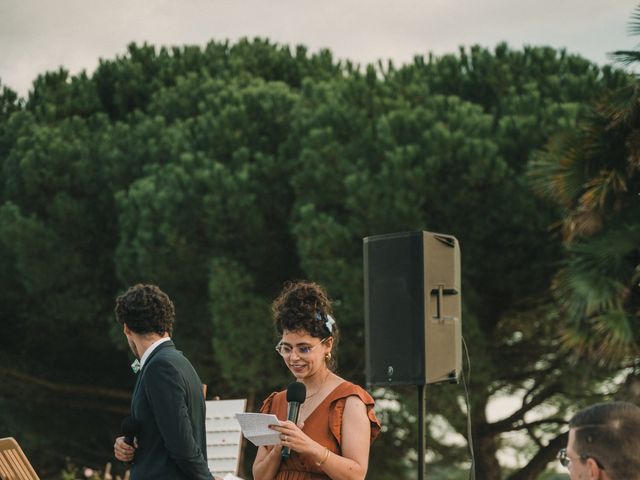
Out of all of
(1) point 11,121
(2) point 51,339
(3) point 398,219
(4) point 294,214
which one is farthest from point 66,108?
(3) point 398,219

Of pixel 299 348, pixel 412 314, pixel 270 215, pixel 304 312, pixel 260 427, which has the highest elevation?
pixel 270 215

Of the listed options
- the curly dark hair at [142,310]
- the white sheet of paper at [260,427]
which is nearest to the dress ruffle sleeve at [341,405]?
the white sheet of paper at [260,427]

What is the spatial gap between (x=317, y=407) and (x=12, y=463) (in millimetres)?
1273

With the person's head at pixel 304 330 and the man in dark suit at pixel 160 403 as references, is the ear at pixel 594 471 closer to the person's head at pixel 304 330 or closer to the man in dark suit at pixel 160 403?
the person's head at pixel 304 330

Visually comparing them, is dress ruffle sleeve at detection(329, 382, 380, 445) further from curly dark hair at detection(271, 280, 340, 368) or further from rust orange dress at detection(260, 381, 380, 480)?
curly dark hair at detection(271, 280, 340, 368)

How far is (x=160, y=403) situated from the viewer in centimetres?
382

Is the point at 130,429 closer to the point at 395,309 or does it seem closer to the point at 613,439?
the point at 395,309

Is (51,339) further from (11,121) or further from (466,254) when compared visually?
(466,254)

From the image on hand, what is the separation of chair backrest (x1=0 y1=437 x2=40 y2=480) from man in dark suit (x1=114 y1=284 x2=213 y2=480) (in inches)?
20.0

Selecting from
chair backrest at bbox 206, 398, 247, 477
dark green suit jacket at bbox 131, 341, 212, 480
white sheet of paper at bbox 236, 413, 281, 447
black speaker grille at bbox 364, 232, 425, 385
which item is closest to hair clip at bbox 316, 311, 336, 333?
white sheet of paper at bbox 236, 413, 281, 447

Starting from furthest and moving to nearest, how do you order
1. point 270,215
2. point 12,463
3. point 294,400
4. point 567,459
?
point 270,215 → point 12,463 → point 294,400 → point 567,459

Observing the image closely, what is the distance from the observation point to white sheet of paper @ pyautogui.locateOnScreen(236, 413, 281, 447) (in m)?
3.45

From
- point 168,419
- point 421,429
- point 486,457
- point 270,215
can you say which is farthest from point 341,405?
point 486,457

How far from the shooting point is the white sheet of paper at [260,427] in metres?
3.45
